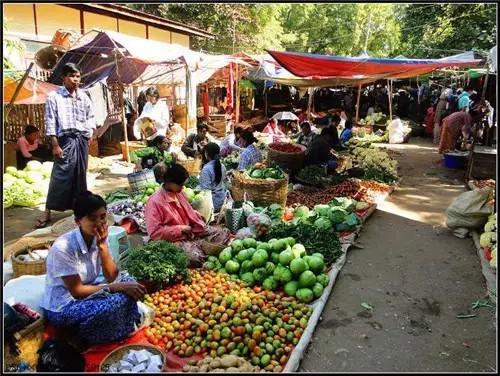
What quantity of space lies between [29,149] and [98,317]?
18.8 ft

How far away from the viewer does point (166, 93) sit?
44.1ft

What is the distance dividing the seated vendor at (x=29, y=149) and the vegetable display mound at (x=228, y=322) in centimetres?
509

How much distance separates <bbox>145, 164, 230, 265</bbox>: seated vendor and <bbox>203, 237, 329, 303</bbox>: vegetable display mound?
226 millimetres

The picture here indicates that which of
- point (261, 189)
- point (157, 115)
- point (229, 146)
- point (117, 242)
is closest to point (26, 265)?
point (117, 242)

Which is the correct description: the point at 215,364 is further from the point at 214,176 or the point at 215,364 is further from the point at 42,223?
the point at 42,223

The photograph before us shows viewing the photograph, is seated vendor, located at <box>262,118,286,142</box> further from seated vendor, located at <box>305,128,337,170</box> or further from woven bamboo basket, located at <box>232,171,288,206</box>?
woven bamboo basket, located at <box>232,171,288,206</box>

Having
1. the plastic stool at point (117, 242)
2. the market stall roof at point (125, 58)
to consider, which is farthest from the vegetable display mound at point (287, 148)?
the plastic stool at point (117, 242)

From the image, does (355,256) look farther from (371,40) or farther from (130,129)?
(371,40)

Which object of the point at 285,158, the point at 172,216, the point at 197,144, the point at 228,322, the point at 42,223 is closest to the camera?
the point at 228,322

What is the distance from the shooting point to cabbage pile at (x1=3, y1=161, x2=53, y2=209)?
20.2 feet

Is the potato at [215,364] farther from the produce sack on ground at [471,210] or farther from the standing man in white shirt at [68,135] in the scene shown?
the produce sack on ground at [471,210]

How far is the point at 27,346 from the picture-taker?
2594mm

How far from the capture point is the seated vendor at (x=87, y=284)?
2693 millimetres

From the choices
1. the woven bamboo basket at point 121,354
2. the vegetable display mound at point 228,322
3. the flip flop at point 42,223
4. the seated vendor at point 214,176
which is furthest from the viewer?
the seated vendor at point 214,176
